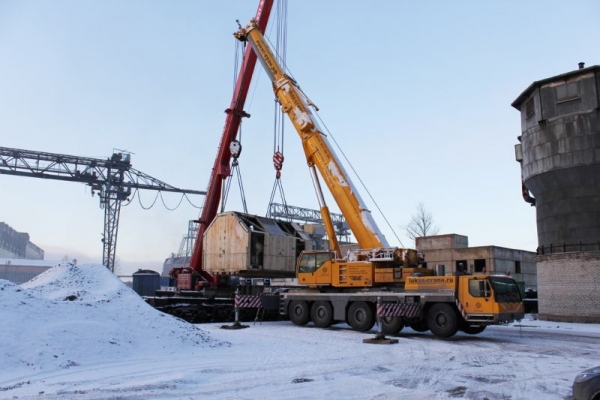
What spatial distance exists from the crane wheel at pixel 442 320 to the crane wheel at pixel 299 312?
5.30 m

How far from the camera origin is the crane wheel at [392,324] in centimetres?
1661

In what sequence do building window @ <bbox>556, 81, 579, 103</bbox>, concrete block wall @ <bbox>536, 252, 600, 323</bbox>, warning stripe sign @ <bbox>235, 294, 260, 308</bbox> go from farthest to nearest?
building window @ <bbox>556, 81, 579, 103</bbox>
concrete block wall @ <bbox>536, 252, 600, 323</bbox>
warning stripe sign @ <bbox>235, 294, 260, 308</bbox>

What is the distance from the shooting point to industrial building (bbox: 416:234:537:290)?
4200 centimetres

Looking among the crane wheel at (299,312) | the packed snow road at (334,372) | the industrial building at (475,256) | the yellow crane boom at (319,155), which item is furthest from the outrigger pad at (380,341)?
the industrial building at (475,256)

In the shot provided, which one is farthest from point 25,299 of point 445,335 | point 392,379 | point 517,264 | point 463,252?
point 517,264

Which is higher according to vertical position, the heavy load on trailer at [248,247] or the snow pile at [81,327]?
the heavy load on trailer at [248,247]

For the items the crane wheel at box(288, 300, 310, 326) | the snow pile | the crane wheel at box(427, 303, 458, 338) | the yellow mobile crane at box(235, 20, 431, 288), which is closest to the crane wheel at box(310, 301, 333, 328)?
the crane wheel at box(288, 300, 310, 326)

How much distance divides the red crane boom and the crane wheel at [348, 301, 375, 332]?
763 cm

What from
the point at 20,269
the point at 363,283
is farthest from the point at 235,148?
the point at 20,269

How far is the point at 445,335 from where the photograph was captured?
16.0 m

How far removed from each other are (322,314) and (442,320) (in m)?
4.85

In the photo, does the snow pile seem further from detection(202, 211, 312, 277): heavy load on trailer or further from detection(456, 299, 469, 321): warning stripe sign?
detection(456, 299, 469, 321): warning stripe sign

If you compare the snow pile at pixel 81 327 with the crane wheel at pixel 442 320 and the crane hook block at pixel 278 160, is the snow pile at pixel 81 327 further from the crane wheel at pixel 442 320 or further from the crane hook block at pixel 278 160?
the crane hook block at pixel 278 160

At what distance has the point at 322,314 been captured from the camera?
19125 mm
